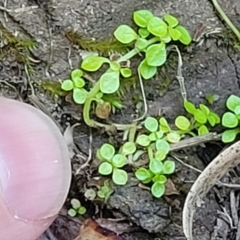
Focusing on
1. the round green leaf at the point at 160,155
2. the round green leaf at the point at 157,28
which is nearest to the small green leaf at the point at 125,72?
the round green leaf at the point at 157,28

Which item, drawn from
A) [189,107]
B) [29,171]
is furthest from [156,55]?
[29,171]

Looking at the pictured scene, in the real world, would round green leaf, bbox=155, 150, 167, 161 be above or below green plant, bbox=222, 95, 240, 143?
below

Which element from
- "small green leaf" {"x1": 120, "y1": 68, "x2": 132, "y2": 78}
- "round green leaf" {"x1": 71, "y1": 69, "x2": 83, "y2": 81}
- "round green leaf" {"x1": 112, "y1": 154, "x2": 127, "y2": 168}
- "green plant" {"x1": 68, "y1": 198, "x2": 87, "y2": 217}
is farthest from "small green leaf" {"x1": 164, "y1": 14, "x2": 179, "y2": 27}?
"green plant" {"x1": 68, "y1": 198, "x2": 87, "y2": 217}

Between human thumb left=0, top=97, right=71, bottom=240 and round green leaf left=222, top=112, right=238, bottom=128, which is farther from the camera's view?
round green leaf left=222, top=112, right=238, bottom=128

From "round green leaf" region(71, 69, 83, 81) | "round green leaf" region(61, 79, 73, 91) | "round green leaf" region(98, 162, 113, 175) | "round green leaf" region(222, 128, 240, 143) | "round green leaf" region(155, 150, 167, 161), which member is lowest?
"round green leaf" region(98, 162, 113, 175)

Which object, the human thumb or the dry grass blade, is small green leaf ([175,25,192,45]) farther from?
the human thumb

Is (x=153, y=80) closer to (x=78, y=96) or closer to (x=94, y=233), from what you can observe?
(x=78, y=96)
